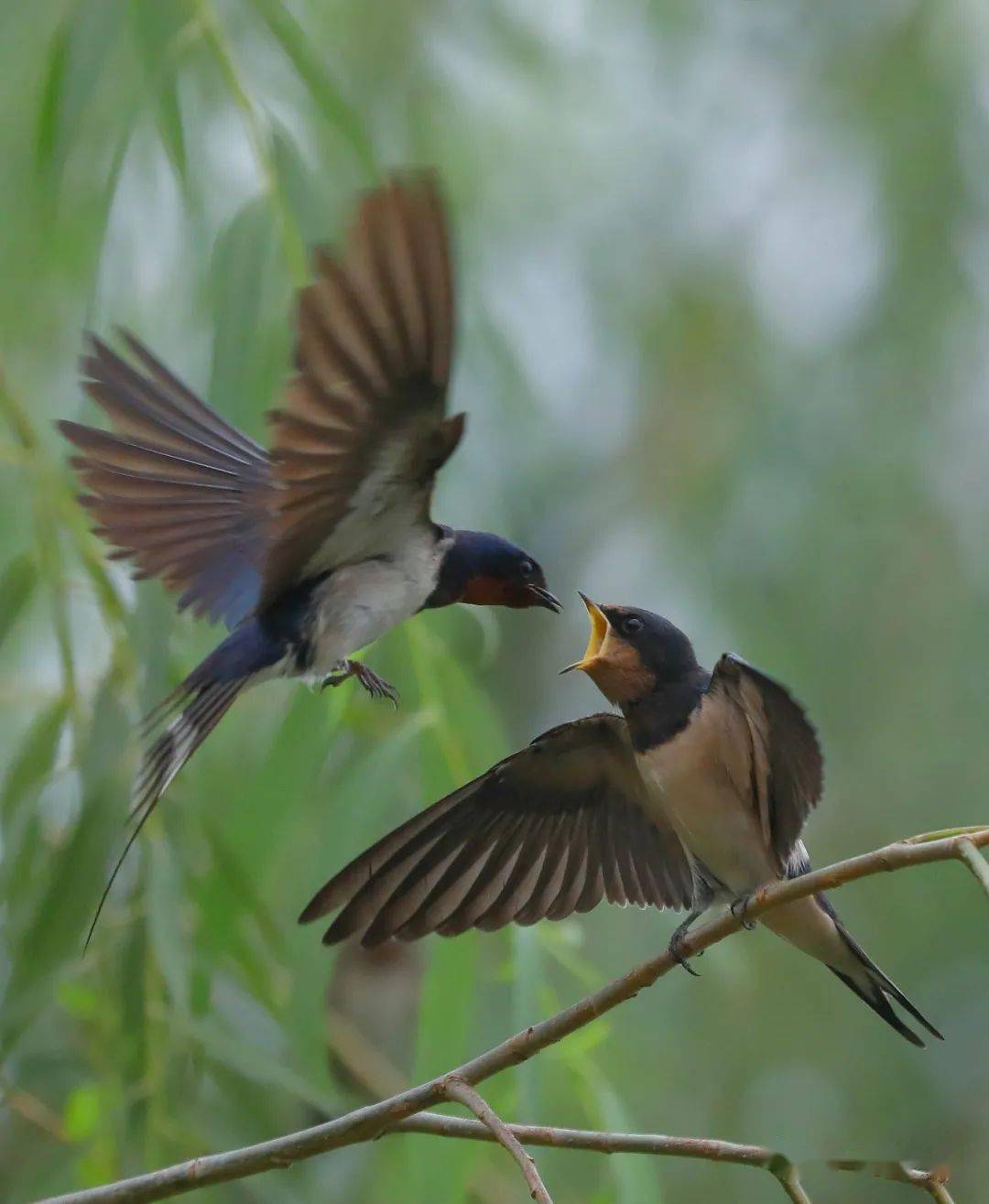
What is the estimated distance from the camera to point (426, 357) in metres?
1.29

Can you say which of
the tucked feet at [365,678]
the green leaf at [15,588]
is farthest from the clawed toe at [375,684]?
the green leaf at [15,588]

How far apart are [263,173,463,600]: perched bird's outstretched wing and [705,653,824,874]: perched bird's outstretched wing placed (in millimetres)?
330

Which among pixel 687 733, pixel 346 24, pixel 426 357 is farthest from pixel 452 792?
pixel 346 24

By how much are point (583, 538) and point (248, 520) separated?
222 cm

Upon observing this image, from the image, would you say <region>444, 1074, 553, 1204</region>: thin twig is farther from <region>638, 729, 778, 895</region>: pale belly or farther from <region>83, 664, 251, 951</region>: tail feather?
<region>638, 729, 778, 895</region>: pale belly

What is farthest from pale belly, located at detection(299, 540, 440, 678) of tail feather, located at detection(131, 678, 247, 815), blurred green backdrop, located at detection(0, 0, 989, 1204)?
blurred green backdrop, located at detection(0, 0, 989, 1204)

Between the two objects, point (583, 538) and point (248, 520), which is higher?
point (248, 520)

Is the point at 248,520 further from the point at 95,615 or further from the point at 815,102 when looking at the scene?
the point at 815,102

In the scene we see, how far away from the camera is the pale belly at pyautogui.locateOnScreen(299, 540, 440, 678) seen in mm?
1545

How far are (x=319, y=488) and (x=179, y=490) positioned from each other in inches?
18.8

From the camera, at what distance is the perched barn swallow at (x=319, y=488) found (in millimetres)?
1210

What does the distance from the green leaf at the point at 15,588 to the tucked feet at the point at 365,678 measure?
52 cm

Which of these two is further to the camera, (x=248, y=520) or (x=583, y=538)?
(x=583, y=538)

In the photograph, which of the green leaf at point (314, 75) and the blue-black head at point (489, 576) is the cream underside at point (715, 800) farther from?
the green leaf at point (314, 75)
